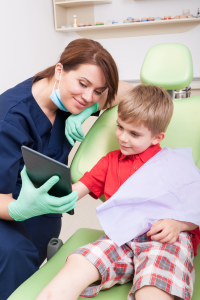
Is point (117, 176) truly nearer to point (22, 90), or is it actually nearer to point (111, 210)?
point (111, 210)

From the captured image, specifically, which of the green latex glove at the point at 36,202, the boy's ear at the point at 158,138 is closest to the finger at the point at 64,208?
the green latex glove at the point at 36,202

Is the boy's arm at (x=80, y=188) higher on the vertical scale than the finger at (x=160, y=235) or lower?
higher

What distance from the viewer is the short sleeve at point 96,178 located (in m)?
1.00

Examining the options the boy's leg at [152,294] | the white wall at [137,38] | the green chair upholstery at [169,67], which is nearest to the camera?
the boy's leg at [152,294]

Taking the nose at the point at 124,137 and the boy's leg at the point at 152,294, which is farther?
the nose at the point at 124,137

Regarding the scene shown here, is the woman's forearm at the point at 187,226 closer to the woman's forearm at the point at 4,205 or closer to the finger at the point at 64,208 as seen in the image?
the finger at the point at 64,208

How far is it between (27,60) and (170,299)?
2832 mm

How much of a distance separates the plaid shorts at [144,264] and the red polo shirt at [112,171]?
0.19 metres

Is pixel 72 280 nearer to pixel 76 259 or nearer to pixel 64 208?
pixel 76 259

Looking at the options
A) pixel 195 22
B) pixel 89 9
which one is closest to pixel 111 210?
pixel 195 22

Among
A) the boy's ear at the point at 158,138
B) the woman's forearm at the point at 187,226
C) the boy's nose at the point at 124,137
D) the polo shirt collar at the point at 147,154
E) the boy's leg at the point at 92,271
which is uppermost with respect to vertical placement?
the boy's nose at the point at 124,137

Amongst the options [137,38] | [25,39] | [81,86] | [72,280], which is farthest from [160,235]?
[137,38]

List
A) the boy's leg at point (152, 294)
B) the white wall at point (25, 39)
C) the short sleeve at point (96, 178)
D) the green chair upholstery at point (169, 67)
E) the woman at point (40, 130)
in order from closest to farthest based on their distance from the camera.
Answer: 1. the boy's leg at point (152, 294)
2. the woman at point (40, 130)
3. the short sleeve at point (96, 178)
4. the green chair upholstery at point (169, 67)
5. the white wall at point (25, 39)

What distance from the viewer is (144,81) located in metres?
1.14
